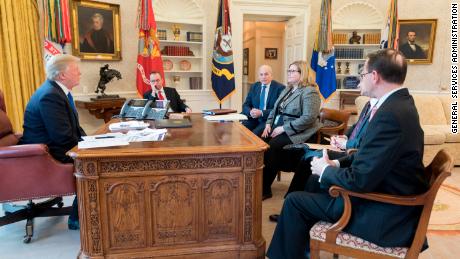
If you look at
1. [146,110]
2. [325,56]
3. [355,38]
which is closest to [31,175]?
[146,110]

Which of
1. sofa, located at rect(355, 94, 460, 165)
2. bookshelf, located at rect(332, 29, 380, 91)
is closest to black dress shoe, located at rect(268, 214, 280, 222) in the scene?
sofa, located at rect(355, 94, 460, 165)

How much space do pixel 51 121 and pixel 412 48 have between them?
20.3 ft

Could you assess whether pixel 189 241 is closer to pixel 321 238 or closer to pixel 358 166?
pixel 321 238

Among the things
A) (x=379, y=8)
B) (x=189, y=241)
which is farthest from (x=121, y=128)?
(x=379, y=8)

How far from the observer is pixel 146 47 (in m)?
5.11

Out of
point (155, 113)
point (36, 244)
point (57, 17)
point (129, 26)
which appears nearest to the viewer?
point (36, 244)

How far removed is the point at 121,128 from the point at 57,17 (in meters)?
2.91

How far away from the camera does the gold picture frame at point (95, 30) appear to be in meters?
4.82

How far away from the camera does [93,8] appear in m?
4.95

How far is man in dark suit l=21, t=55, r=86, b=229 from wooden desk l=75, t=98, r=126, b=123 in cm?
223

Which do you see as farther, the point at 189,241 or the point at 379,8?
the point at 379,8

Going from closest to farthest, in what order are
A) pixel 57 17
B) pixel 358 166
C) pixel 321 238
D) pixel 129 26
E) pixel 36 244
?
pixel 358 166
pixel 321 238
pixel 36 244
pixel 57 17
pixel 129 26

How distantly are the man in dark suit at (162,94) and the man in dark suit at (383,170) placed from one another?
2.42 meters

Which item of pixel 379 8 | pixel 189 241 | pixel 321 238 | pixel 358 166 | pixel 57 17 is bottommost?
pixel 189 241
